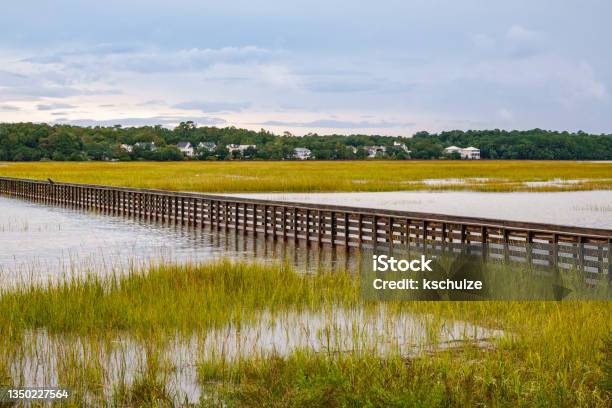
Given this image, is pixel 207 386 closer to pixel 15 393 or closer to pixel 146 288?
pixel 15 393

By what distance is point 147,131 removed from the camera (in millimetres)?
197375

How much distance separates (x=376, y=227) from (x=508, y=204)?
27.3 metres

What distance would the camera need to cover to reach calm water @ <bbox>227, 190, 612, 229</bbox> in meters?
38.5

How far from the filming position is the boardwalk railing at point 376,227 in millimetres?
15914

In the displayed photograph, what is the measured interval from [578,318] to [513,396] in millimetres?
3670

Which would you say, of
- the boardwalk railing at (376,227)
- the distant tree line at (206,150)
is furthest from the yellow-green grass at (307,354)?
the distant tree line at (206,150)

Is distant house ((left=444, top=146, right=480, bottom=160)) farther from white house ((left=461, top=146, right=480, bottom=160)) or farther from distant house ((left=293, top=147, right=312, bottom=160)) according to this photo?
distant house ((left=293, top=147, right=312, bottom=160))

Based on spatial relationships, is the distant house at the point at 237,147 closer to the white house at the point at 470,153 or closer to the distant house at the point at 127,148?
the distant house at the point at 127,148

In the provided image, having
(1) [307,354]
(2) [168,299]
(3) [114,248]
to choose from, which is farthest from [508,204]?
(1) [307,354]

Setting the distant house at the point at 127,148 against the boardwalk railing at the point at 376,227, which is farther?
the distant house at the point at 127,148

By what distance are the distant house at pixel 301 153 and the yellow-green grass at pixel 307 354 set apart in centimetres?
17489

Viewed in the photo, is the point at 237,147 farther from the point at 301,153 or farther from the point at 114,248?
the point at 114,248

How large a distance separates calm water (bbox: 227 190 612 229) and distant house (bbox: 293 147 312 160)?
128476 mm

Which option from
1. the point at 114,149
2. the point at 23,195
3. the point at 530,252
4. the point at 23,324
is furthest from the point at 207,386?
the point at 114,149
